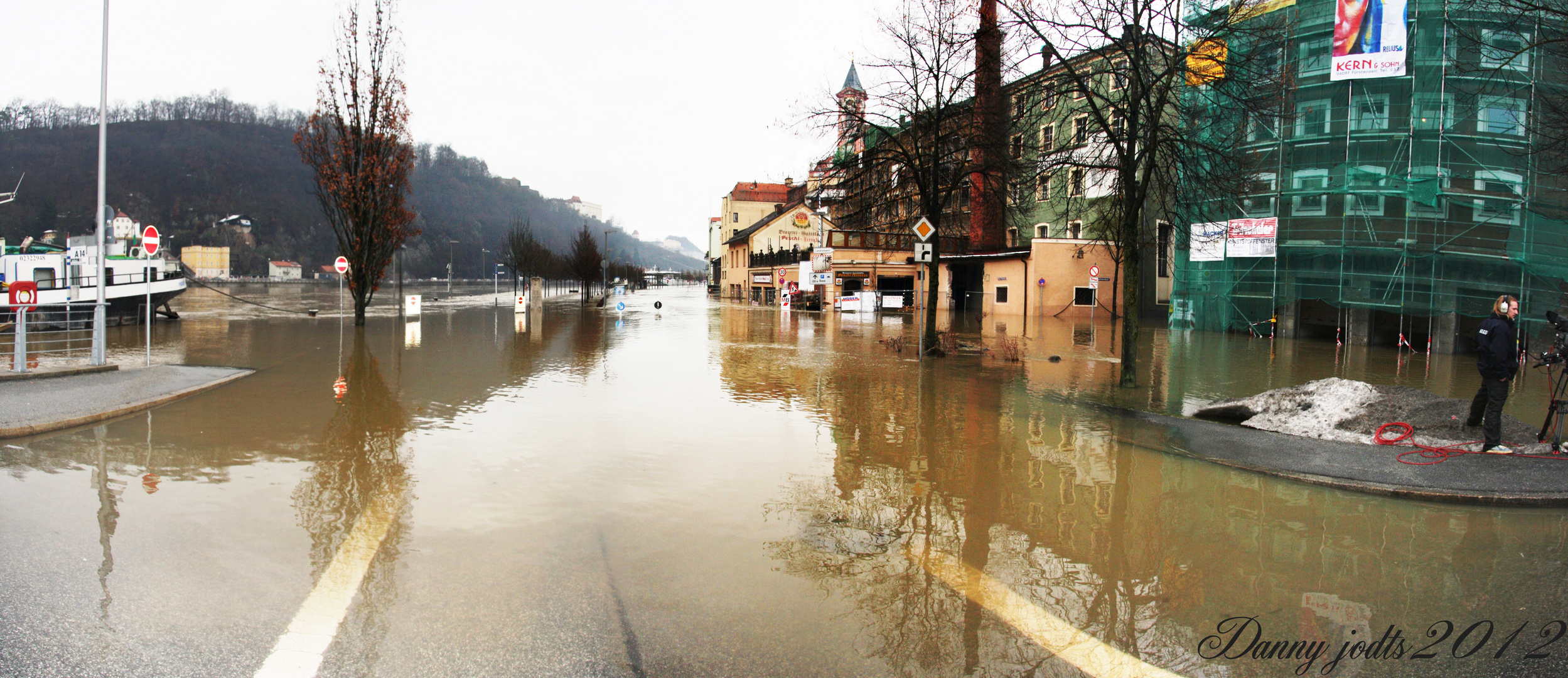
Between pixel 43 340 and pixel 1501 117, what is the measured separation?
38.6 m

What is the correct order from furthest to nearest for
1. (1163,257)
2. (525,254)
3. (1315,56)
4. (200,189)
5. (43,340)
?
(200,189), (525,254), (1163,257), (1315,56), (43,340)

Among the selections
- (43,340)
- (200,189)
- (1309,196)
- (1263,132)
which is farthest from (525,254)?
(200,189)

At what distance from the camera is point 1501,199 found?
A: 22766 millimetres

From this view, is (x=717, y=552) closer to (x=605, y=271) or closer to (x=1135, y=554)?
(x=1135, y=554)

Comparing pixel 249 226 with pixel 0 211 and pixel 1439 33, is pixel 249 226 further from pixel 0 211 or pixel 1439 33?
pixel 1439 33

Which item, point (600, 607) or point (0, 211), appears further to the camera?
point (0, 211)

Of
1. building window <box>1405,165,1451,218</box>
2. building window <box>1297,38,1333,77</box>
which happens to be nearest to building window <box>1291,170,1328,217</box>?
building window <box>1405,165,1451,218</box>

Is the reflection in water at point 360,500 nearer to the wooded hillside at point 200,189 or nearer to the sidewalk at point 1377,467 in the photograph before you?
the sidewalk at point 1377,467

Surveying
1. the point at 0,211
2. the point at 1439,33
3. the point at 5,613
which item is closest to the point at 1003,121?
Answer: the point at 1439,33

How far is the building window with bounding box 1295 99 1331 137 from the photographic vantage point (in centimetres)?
2584

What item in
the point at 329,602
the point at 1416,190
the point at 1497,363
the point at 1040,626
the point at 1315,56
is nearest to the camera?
the point at 1040,626

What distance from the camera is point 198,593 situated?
4.45 metres

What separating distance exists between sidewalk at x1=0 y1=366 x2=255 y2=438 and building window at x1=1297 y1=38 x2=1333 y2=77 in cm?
3036

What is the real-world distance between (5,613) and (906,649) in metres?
4.63
